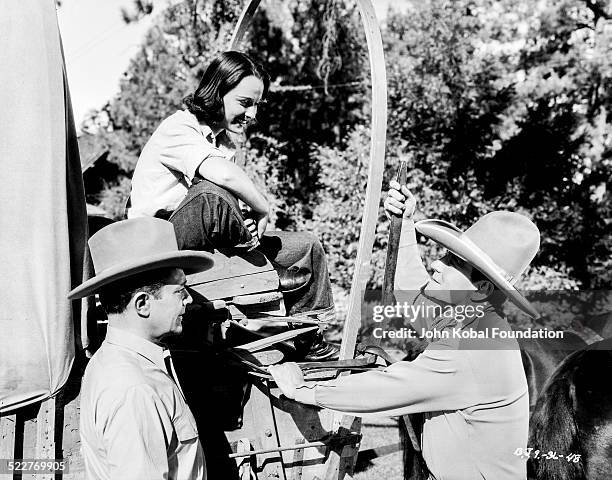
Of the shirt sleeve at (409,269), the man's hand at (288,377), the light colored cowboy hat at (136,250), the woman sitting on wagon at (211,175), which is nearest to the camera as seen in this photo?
the light colored cowboy hat at (136,250)

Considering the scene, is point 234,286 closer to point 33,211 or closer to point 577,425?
point 33,211

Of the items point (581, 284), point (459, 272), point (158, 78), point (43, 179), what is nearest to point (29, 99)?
point (43, 179)

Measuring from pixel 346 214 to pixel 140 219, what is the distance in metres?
8.01

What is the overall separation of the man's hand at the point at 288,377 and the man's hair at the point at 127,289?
2.39ft

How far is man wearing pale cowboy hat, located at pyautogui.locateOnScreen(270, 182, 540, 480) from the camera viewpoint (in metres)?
2.36

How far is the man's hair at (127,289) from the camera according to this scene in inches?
78.7

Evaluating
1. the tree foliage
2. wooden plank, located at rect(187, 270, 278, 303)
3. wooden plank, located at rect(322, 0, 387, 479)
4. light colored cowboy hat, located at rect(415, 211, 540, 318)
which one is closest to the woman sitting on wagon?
wooden plank, located at rect(187, 270, 278, 303)

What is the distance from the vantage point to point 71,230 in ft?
8.55

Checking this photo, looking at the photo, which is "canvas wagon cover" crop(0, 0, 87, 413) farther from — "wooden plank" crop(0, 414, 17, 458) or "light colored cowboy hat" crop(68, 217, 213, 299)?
"light colored cowboy hat" crop(68, 217, 213, 299)

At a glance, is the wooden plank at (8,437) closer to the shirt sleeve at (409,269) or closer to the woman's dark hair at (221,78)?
the woman's dark hair at (221,78)

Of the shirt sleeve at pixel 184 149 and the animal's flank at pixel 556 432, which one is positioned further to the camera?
the animal's flank at pixel 556 432

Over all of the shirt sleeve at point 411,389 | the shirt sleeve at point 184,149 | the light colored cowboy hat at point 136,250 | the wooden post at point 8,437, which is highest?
the shirt sleeve at point 184,149

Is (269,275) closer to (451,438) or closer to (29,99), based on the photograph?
(451,438)

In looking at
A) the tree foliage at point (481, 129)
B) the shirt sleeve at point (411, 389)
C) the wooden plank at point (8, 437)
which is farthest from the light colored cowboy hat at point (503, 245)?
the tree foliage at point (481, 129)
